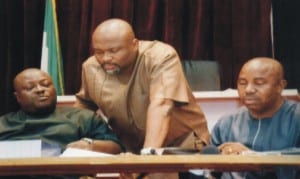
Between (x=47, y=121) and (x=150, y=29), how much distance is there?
4.15ft

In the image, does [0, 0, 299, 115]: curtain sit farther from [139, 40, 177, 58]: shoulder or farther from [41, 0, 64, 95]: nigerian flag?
[139, 40, 177, 58]: shoulder

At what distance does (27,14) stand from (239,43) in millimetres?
1154

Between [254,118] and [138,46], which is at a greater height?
[138,46]

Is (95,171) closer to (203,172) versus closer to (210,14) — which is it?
(203,172)

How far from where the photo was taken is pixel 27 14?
425cm

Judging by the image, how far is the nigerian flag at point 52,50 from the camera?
13.6 feet

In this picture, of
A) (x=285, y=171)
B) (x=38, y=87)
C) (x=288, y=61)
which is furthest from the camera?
(x=288, y=61)

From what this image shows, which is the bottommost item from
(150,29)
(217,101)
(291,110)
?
(217,101)

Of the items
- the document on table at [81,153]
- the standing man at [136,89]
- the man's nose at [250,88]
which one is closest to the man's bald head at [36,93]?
the standing man at [136,89]

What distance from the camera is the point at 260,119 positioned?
295 centimetres

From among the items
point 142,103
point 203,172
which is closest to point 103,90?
point 142,103

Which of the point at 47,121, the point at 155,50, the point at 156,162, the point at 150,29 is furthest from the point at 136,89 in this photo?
the point at 150,29

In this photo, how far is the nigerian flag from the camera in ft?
13.6

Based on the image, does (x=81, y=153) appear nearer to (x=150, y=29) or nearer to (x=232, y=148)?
(x=232, y=148)
